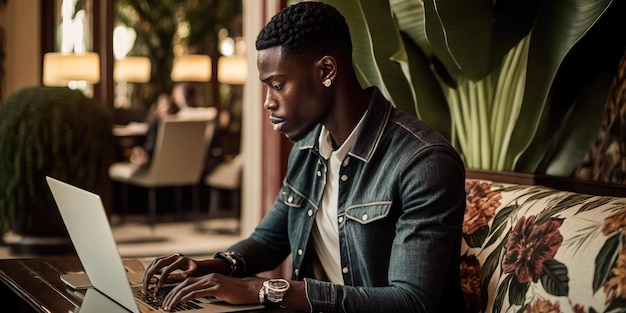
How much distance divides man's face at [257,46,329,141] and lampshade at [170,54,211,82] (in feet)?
25.1

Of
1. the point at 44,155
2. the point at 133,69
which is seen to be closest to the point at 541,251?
the point at 44,155

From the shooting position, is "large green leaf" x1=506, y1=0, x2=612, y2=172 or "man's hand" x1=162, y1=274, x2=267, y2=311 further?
"large green leaf" x1=506, y1=0, x2=612, y2=172

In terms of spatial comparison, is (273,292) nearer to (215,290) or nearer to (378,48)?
(215,290)

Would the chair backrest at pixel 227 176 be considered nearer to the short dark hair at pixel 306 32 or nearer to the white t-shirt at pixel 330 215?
the white t-shirt at pixel 330 215

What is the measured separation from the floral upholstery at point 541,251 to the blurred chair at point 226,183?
5.53m

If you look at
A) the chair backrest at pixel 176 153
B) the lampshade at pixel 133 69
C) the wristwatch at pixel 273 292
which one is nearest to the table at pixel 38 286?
the wristwatch at pixel 273 292

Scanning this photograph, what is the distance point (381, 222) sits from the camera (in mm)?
1742

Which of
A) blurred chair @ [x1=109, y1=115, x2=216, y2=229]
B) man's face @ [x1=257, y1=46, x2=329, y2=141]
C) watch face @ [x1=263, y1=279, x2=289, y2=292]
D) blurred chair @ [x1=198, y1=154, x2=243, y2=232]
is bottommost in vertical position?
blurred chair @ [x1=198, y1=154, x2=243, y2=232]

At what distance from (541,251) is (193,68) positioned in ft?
26.1

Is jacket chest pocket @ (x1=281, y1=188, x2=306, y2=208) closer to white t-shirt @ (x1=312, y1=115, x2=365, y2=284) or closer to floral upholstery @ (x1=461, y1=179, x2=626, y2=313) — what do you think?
white t-shirt @ (x1=312, y1=115, x2=365, y2=284)

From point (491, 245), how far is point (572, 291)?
331 millimetres

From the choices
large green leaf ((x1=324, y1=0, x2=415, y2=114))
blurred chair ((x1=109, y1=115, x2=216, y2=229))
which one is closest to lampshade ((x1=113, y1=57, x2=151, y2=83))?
blurred chair ((x1=109, y1=115, x2=216, y2=229))

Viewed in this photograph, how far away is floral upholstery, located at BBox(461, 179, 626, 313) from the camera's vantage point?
Result: 143cm

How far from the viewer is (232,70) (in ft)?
30.4
